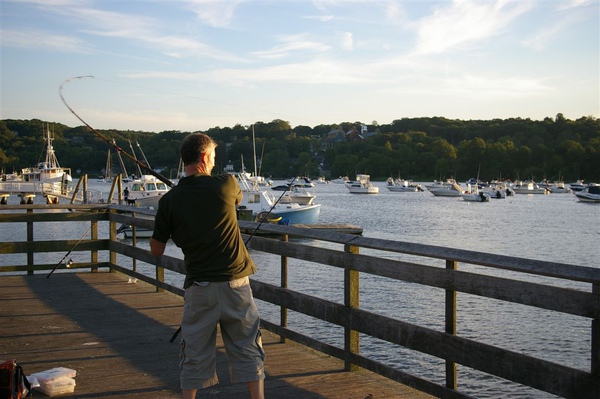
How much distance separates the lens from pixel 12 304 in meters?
9.27

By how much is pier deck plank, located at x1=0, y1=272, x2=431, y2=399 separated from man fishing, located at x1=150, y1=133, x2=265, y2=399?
3.27 feet

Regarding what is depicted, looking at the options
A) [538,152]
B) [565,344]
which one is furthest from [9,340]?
[538,152]

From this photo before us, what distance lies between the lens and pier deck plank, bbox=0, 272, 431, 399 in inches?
217

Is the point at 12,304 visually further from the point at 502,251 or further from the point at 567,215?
the point at 567,215

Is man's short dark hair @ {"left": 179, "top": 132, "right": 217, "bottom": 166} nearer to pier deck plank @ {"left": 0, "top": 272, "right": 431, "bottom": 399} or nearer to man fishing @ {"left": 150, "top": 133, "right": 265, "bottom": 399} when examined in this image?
man fishing @ {"left": 150, "top": 133, "right": 265, "bottom": 399}

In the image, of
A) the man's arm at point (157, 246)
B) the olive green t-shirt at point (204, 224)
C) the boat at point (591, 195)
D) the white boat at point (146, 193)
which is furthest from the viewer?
the boat at point (591, 195)

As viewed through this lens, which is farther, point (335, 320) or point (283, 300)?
point (283, 300)

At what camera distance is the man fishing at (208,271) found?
439 centimetres

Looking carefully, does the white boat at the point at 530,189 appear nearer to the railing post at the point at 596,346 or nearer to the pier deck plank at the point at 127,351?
the pier deck plank at the point at 127,351

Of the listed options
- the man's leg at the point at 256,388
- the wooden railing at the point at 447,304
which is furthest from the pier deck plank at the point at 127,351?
the man's leg at the point at 256,388

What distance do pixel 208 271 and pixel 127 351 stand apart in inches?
108

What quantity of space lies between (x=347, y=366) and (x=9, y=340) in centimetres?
354

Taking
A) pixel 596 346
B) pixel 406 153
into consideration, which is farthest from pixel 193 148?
pixel 406 153

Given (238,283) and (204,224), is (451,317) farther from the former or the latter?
(204,224)
